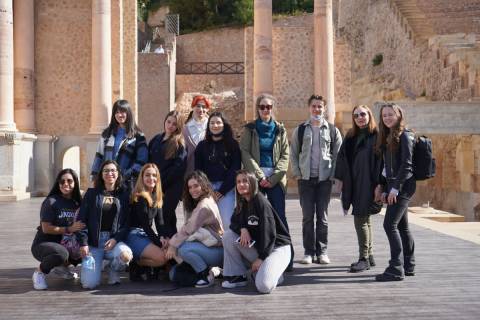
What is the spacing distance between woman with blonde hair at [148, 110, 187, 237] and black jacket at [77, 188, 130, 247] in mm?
622

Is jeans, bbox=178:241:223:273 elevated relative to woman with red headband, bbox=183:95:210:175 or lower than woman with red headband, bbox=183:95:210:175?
lower

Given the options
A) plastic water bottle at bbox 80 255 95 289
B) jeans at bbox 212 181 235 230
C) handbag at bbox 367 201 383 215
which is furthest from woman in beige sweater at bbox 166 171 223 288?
handbag at bbox 367 201 383 215

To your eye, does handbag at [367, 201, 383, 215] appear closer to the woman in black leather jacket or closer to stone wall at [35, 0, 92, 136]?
the woman in black leather jacket

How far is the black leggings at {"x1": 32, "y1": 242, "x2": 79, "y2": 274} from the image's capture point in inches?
273

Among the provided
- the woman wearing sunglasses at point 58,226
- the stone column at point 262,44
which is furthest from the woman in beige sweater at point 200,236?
the stone column at point 262,44

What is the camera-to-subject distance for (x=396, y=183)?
7.21 meters

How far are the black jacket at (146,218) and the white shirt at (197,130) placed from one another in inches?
43.6

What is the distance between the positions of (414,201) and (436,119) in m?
5.48

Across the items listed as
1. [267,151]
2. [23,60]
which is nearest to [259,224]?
[267,151]

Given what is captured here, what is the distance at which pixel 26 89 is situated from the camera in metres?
21.7

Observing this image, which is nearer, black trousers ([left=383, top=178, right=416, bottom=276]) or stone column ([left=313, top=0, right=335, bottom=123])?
black trousers ([left=383, top=178, right=416, bottom=276])

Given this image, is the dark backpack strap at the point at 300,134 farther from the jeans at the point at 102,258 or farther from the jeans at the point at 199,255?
the jeans at the point at 102,258

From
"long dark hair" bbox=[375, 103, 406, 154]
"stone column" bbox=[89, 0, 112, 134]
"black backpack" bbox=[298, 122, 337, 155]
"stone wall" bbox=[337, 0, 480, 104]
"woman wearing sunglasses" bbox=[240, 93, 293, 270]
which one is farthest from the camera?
"stone wall" bbox=[337, 0, 480, 104]

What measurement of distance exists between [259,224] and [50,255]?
7.29 feet
